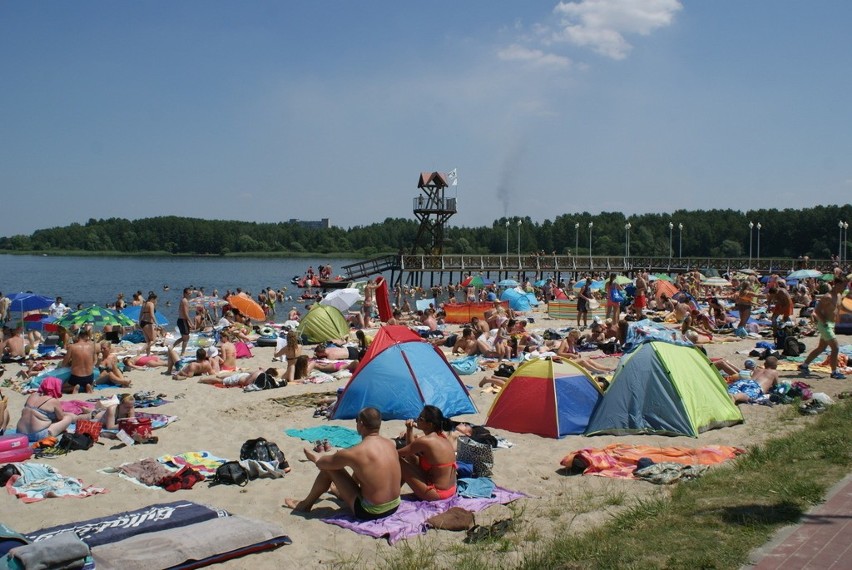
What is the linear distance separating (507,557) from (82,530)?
10.3ft

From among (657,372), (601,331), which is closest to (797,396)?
(657,372)

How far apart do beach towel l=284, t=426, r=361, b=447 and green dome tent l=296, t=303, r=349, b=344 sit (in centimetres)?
934

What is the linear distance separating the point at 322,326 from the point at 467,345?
4.74 m

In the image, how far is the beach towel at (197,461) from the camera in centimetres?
758

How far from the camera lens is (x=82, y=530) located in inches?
214

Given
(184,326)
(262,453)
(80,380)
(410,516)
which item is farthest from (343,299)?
(410,516)

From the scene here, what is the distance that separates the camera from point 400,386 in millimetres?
9945

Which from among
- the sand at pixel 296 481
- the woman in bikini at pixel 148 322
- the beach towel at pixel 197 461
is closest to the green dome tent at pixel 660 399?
the sand at pixel 296 481

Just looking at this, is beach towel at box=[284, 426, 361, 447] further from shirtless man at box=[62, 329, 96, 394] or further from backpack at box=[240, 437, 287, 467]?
shirtless man at box=[62, 329, 96, 394]

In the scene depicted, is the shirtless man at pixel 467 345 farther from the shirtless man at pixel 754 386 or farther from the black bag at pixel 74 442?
the black bag at pixel 74 442

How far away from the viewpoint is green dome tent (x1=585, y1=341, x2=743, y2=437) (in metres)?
8.62

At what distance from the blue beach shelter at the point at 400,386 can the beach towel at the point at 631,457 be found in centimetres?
270

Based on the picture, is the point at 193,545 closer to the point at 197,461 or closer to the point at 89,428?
the point at 197,461

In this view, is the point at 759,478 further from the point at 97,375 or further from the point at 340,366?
the point at 97,375
